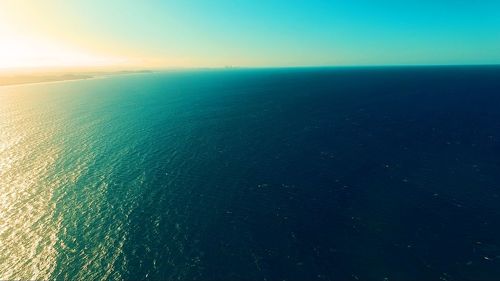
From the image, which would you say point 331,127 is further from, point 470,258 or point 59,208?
point 59,208

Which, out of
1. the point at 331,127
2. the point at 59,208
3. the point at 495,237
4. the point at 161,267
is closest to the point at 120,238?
the point at 161,267

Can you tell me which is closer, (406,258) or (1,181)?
(406,258)

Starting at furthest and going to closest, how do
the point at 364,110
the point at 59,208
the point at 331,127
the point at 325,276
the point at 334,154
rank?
the point at 364,110, the point at 331,127, the point at 334,154, the point at 59,208, the point at 325,276

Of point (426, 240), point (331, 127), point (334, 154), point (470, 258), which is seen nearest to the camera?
point (470, 258)

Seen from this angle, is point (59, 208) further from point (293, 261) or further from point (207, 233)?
point (293, 261)

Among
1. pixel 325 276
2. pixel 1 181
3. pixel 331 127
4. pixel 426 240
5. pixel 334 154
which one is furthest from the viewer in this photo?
pixel 331 127

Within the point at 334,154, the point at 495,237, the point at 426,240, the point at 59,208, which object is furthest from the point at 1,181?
the point at 495,237
